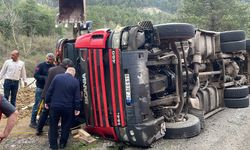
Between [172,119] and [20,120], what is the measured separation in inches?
137

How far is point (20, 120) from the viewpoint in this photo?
7.56m

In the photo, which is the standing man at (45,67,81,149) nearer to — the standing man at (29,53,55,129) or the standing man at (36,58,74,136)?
the standing man at (36,58,74,136)

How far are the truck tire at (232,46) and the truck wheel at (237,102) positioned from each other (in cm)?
110

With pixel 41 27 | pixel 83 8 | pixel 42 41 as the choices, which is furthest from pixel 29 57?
pixel 83 8

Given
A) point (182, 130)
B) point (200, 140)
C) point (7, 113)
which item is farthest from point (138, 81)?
point (7, 113)

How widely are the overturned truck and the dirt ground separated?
15 cm

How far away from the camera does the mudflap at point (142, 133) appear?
501cm

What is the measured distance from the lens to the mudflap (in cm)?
501

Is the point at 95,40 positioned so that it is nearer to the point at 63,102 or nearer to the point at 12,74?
the point at 63,102

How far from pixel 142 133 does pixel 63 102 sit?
1.27 meters

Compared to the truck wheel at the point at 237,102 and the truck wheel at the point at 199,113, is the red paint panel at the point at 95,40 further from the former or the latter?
Answer: the truck wheel at the point at 237,102

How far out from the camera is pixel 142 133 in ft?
16.4

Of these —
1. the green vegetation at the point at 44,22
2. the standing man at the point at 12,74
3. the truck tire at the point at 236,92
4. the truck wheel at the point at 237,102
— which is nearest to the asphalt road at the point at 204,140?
the truck wheel at the point at 237,102

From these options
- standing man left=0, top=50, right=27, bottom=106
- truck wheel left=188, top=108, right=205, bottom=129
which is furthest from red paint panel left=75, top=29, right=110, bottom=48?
standing man left=0, top=50, right=27, bottom=106
